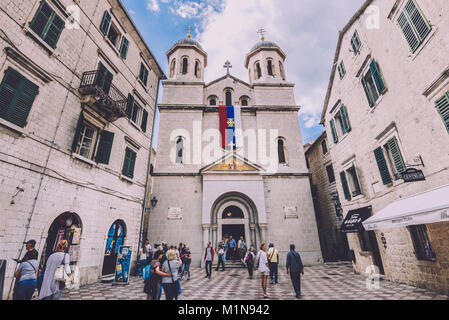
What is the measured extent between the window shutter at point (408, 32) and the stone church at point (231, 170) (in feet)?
36.4

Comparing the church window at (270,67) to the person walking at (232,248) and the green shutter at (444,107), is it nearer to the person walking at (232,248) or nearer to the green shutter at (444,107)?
the person walking at (232,248)

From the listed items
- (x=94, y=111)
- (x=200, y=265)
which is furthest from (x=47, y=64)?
(x=200, y=265)

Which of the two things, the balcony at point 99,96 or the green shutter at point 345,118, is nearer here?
the balcony at point 99,96

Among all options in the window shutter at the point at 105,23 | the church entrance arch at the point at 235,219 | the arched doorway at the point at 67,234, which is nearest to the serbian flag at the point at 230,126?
the church entrance arch at the point at 235,219

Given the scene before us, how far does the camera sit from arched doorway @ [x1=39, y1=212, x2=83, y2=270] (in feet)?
24.2

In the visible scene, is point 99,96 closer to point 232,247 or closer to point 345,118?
point 232,247

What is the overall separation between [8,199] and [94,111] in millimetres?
4770

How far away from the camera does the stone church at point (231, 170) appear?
50.7 ft

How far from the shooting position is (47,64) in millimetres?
7598

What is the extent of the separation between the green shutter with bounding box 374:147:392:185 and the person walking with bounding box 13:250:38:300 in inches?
482

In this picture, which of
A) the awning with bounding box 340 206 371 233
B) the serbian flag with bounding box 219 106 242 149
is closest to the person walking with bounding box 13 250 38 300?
the awning with bounding box 340 206 371 233

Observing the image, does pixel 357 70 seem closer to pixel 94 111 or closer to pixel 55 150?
pixel 94 111

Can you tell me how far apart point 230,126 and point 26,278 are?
51.6 feet

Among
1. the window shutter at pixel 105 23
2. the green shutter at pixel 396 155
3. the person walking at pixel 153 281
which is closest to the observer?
the person walking at pixel 153 281
